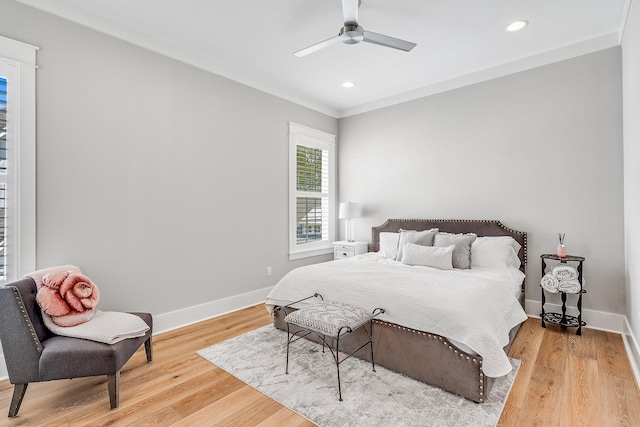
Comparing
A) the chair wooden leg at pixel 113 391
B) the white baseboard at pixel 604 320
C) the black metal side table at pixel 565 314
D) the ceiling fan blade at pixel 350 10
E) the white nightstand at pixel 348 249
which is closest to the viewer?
the chair wooden leg at pixel 113 391

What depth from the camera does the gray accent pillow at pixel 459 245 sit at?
331 cm

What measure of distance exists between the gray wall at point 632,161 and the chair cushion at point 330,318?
6.64 ft

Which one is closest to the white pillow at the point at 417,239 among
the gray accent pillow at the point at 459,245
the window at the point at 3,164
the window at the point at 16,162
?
the gray accent pillow at the point at 459,245

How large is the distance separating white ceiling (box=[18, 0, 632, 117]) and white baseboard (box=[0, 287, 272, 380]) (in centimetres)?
263

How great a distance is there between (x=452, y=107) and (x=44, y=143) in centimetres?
427

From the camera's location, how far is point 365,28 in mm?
2977

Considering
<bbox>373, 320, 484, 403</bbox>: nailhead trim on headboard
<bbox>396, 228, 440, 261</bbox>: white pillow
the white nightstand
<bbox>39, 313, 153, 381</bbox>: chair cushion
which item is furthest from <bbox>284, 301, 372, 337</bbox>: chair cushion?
the white nightstand

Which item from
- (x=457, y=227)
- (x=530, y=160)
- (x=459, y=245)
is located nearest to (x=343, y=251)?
(x=457, y=227)

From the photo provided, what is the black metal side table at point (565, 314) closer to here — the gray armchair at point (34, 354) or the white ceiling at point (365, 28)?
the white ceiling at point (365, 28)

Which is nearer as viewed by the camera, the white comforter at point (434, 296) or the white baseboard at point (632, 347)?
the white comforter at point (434, 296)

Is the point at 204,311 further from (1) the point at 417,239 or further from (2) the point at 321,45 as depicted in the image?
(2) the point at 321,45

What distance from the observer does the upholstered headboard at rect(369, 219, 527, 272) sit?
3623 millimetres

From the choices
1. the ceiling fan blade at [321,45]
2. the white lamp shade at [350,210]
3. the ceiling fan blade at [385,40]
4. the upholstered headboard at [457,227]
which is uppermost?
the ceiling fan blade at [321,45]

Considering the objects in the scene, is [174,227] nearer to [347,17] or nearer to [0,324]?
[0,324]
